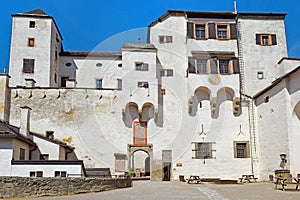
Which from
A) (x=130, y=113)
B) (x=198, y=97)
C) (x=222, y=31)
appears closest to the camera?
(x=130, y=113)

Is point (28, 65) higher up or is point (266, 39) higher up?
point (266, 39)

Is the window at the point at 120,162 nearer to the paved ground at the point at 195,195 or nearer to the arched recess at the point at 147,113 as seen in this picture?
the arched recess at the point at 147,113

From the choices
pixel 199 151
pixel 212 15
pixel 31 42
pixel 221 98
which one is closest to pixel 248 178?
pixel 199 151

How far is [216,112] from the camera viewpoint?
29984mm

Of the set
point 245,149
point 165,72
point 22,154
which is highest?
point 165,72

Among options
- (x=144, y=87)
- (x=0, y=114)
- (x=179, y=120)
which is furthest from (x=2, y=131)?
(x=179, y=120)

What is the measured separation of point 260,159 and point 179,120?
6963 millimetres

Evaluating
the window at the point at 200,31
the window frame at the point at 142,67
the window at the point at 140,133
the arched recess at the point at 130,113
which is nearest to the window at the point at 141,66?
the window frame at the point at 142,67

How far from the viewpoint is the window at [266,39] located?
31109 mm

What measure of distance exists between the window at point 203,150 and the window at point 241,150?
6.23 ft

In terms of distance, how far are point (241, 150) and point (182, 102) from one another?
19.8 feet

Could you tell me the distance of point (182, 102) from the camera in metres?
30.0

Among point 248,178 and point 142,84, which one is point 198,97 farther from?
point 248,178

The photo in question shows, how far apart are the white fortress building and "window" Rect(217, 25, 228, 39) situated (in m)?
0.08
